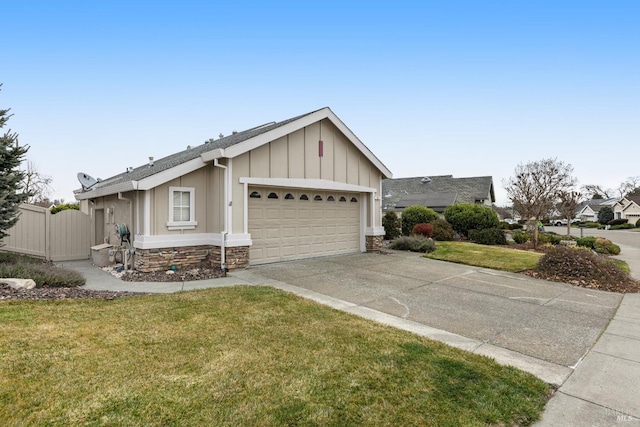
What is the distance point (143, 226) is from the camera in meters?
8.70

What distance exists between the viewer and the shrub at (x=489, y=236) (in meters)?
18.0

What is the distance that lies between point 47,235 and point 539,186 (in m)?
28.5

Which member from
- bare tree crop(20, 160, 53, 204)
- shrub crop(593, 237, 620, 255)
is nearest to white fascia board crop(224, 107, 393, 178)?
shrub crop(593, 237, 620, 255)

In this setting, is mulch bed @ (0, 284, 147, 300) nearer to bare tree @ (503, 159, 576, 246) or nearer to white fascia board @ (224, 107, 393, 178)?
white fascia board @ (224, 107, 393, 178)

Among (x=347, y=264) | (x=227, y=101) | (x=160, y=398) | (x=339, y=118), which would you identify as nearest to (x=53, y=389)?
(x=160, y=398)

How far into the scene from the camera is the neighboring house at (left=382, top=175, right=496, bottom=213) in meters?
31.2

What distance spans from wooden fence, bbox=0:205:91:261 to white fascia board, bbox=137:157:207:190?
578 centimetres

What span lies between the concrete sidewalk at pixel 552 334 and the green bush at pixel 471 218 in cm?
982

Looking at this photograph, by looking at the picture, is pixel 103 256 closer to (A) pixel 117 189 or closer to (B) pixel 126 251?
(B) pixel 126 251

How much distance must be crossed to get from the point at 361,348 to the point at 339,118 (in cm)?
903

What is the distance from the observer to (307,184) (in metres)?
10.8

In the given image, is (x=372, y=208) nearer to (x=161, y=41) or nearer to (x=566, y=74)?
(x=566, y=74)

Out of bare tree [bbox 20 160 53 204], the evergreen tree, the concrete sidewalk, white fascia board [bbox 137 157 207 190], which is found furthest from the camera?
bare tree [bbox 20 160 53 204]

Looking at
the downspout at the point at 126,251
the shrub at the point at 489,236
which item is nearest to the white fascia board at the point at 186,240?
the downspout at the point at 126,251
